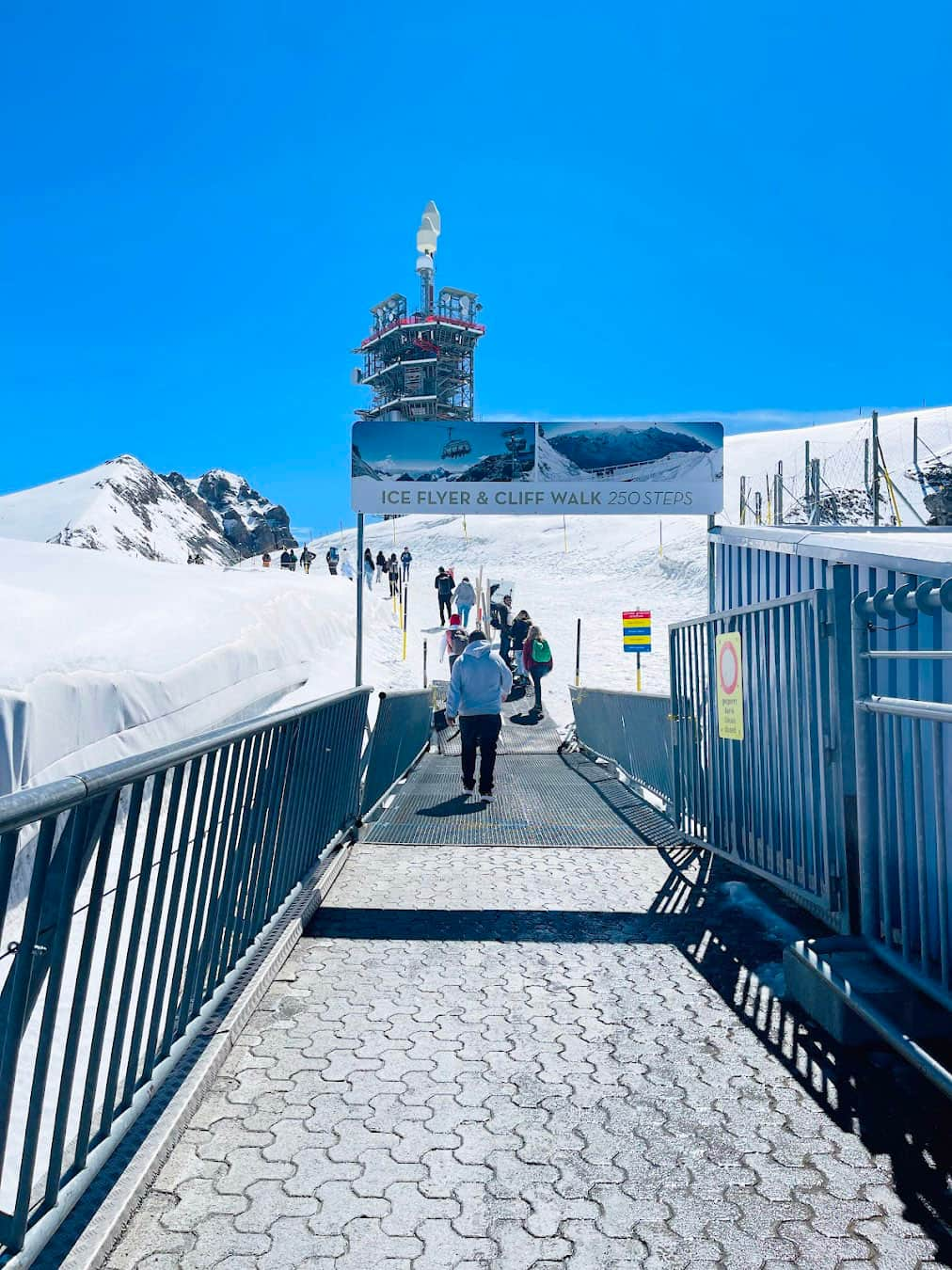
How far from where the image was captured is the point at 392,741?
33.2 feet

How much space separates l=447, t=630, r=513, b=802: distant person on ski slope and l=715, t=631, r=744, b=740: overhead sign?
339 centimetres

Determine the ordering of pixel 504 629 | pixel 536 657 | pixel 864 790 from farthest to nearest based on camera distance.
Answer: pixel 504 629 < pixel 536 657 < pixel 864 790

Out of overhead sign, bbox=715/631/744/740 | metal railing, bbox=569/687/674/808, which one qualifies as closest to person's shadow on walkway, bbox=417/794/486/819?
metal railing, bbox=569/687/674/808

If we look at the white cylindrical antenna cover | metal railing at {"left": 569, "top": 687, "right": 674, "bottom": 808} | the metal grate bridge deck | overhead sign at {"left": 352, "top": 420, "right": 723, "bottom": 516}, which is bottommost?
the metal grate bridge deck

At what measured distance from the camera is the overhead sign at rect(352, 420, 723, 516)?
9.94 meters

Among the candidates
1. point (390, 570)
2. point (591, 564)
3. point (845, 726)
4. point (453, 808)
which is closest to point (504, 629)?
point (453, 808)

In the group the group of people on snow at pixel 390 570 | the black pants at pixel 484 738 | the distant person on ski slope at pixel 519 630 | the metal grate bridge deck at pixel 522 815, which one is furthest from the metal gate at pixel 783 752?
the group of people on snow at pixel 390 570

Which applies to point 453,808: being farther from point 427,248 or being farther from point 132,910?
point 427,248

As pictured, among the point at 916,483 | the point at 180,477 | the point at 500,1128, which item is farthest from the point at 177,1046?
the point at 180,477

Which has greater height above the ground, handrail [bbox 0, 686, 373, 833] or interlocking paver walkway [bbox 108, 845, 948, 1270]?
handrail [bbox 0, 686, 373, 833]

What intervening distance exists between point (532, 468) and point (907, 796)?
621 centimetres

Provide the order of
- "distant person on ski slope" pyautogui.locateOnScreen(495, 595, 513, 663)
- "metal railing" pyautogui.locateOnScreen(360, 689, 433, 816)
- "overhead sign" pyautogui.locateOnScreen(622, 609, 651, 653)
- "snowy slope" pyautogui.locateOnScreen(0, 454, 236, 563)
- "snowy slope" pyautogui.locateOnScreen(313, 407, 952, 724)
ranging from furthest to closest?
1. "snowy slope" pyautogui.locateOnScreen(0, 454, 236, 563)
2. "snowy slope" pyautogui.locateOnScreen(313, 407, 952, 724)
3. "distant person on ski slope" pyautogui.locateOnScreen(495, 595, 513, 663)
4. "overhead sign" pyautogui.locateOnScreen(622, 609, 651, 653)
5. "metal railing" pyautogui.locateOnScreen(360, 689, 433, 816)

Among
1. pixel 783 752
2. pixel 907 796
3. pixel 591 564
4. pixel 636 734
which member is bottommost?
pixel 636 734

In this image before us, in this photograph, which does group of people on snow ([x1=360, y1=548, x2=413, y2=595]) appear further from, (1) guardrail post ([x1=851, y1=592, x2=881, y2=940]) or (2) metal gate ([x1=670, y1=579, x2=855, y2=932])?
(1) guardrail post ([x1=851, y1=592, x2=881, y2=940])
